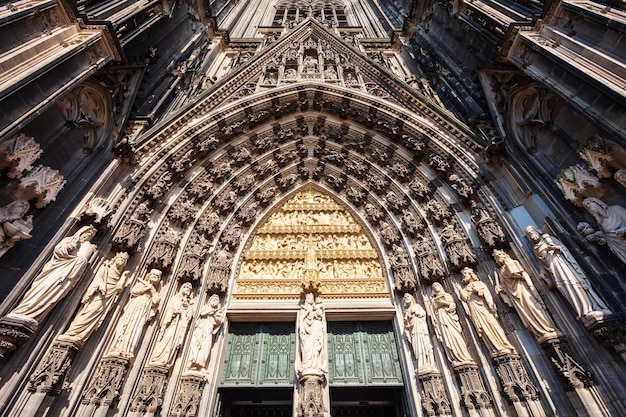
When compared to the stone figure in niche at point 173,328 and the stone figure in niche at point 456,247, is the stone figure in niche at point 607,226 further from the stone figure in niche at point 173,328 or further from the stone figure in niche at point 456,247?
the stone figure in niche at point 173,328

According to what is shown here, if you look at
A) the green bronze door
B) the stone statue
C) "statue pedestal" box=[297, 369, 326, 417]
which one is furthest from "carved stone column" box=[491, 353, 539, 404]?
"statue pedestal" box=[297, 369, 326, 417]

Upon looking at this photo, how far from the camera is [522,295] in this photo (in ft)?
13.7

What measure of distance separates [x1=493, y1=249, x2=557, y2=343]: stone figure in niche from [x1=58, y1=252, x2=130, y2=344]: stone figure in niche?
5.80m

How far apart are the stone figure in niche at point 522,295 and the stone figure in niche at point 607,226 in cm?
95

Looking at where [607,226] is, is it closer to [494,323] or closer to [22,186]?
[494,323]

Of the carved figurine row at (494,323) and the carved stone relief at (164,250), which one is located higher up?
the carved stone relief at (164,250)

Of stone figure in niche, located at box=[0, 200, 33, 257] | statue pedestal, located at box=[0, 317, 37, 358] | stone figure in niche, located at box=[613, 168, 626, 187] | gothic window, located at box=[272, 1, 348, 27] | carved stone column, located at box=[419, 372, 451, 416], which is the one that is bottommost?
carved stone column, located at box=[419, 372, 451, 416]

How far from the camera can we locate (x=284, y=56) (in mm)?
9648

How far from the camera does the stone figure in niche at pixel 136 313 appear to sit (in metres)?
4.18

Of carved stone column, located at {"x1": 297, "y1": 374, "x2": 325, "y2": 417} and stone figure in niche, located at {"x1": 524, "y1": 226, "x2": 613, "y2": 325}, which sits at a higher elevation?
stone figure in niche, located at {"x1": 524, "y1": 226, "x2": 613, "y2": 325}

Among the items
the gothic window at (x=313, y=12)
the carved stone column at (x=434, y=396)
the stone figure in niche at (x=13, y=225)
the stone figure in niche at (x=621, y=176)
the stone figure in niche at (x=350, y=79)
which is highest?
the gothic window at (x=313, y=12)

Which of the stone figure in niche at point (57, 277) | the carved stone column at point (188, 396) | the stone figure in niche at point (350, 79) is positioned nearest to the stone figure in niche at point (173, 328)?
the carved stone column at point (188, 396)

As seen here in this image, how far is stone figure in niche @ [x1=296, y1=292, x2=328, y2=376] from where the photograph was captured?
4887 millimetres

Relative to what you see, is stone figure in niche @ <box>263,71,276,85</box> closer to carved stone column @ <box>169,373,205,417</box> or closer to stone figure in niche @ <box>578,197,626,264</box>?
carved stone column @ <box>169,373,205,417</box>
